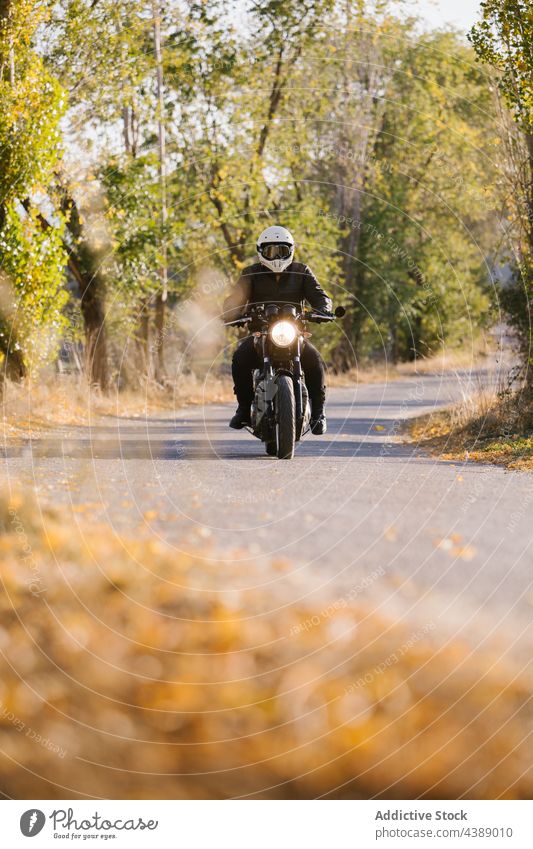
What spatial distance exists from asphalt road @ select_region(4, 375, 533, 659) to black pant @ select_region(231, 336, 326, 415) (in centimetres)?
69

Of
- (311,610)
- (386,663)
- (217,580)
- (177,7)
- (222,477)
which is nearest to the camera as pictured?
(386,663)

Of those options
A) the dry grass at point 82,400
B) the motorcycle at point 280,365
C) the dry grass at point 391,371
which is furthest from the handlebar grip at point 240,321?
the dry grass at point 391,371

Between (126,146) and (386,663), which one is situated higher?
(126,146)

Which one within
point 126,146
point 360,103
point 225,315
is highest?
point 360,103

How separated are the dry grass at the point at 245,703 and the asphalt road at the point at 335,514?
29 cm

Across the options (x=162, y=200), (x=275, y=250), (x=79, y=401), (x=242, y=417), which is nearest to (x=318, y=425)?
(x=242, y=417)

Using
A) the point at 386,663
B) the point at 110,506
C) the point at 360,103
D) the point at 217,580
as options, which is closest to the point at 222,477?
the point at 110,506

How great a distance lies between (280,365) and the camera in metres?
10.3

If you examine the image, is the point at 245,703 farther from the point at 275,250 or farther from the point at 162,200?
the point at 162,200

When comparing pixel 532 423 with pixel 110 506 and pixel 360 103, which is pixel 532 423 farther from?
pixel 360 103

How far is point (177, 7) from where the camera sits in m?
21.0

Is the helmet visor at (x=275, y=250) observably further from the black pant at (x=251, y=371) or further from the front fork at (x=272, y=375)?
the black pant at (x=251, y=371)

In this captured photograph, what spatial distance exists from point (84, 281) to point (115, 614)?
17.1 m
